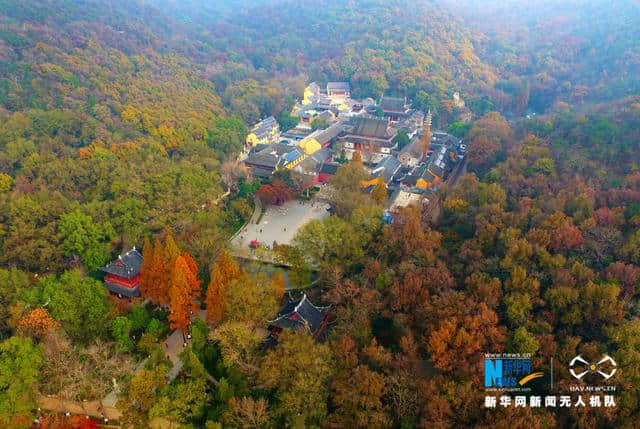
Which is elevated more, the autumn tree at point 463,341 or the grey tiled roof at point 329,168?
the autumn tree at point 463,341

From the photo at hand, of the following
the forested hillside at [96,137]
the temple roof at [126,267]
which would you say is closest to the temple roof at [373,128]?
the forested hillside at [96,137]

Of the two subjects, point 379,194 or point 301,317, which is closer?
point 301,317

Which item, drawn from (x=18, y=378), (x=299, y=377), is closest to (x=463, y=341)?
(x=299, y=377)

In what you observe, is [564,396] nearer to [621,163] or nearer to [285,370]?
[285,370]

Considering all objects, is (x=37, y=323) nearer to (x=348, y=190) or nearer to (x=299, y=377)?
(x=299, y=377)

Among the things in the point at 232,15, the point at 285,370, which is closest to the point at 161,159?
the point at 285,370

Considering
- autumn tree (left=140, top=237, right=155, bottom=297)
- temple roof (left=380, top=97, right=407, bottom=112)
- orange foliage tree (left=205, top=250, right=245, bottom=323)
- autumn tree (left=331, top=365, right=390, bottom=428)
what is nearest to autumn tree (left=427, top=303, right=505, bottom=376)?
autumn tree (left=331, top=365, right=390, bottom=428)

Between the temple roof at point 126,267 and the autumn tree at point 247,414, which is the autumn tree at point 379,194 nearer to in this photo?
the temple roof at point 126,267
